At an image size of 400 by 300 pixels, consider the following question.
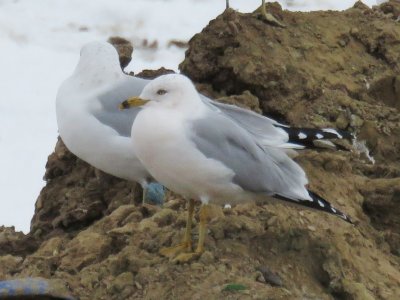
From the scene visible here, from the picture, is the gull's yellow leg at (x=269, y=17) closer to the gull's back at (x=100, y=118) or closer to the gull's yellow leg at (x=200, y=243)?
the gull's back at (x=100, y=118)

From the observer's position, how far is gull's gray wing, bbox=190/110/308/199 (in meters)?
5.17


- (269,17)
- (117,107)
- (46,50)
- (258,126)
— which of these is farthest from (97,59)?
(46,50)

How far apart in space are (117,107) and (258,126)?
84 cm

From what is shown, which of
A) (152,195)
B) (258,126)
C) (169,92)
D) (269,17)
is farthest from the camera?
(269,17)

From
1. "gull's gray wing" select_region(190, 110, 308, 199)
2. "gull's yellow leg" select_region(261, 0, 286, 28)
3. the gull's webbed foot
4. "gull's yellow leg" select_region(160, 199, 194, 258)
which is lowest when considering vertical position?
"gull's yellow leg" select_region(160, 199, 194, 258)

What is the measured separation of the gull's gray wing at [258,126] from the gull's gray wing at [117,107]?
67 cm

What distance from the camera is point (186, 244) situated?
17.4ft

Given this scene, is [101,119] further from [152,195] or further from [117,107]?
[152,195]

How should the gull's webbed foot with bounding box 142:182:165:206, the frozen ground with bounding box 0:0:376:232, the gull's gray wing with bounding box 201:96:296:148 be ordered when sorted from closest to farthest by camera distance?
the gull's gray wing with bounding box 201:96:296:148 → the gull's webbed foot with bounding box 142:182:165:206 → the frozen ground with bounding box 0:0:376:232

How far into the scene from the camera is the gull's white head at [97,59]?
6379 mm

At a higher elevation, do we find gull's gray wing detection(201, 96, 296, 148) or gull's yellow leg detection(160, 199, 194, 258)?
gull's gray wing detection(201, 96, 296, 148)

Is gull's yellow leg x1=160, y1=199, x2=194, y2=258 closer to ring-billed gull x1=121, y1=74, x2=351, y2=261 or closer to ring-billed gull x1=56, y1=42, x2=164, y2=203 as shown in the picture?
ring-billed gull x1=121, y1=74, x2=351, y2=261

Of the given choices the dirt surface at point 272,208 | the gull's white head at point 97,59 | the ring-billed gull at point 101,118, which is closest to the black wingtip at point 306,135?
the dirt surface at point 272,208

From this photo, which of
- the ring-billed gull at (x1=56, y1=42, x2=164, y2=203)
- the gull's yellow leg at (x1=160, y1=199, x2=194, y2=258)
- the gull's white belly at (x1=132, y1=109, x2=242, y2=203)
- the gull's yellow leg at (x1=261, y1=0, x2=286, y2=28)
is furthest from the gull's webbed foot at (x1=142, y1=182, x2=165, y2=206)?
the gull's yellow leg at (x1=261, y1=0, x2=286, y2=28)
